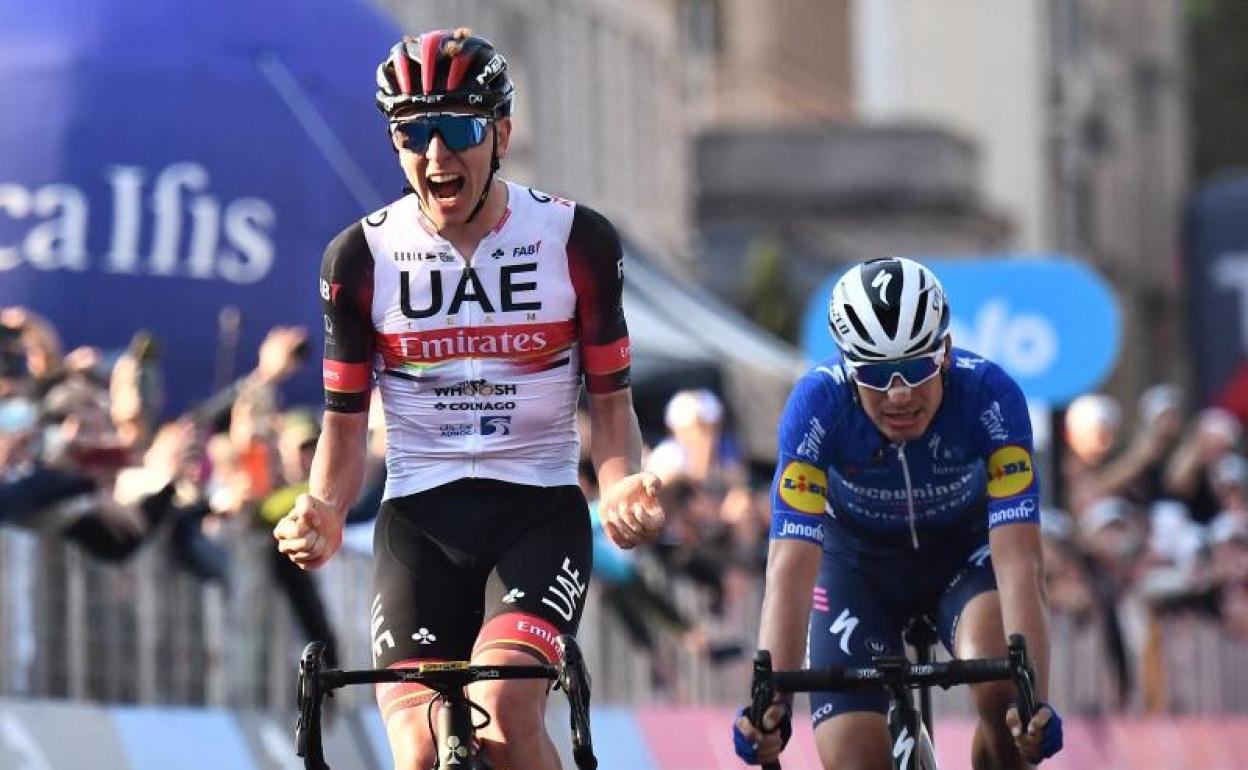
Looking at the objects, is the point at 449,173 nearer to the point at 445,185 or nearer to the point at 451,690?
the point at 445,185

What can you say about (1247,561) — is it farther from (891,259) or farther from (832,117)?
(832,117)

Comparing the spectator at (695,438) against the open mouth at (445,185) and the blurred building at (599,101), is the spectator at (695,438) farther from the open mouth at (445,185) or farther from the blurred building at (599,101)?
the blurred building at (599,101)

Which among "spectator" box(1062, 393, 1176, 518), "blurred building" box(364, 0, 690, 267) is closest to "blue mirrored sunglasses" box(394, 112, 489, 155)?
"spectator" box(1062, 393, 1176, 518)

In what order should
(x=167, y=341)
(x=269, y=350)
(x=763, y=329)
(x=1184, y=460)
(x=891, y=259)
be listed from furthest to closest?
(x=763, y=329) → (x=1184, y=460) → (x=167, y=341) → (x=269, y=350) → (x=891, y=259)

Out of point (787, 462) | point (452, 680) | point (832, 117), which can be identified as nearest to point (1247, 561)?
point (787, 462)

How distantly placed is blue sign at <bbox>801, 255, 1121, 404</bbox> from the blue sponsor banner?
94.8 ft

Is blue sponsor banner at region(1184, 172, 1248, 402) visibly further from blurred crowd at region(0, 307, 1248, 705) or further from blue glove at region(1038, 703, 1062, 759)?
blue glove at region(1038, 703, 1062, 759)

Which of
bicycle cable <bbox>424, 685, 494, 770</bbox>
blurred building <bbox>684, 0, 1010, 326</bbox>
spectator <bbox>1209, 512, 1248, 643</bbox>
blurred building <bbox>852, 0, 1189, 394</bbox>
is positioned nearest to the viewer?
bicycle cable <bbox>424, 685, 494, 770</bbox>

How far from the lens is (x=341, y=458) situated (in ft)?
31.6

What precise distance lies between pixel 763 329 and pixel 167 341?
2718cm

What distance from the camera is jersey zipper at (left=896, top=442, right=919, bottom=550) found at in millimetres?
10773

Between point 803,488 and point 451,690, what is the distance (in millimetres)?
1845

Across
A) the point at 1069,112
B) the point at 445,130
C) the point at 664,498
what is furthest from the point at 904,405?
the point at 1069,112

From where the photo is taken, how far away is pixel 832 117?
7300cm
